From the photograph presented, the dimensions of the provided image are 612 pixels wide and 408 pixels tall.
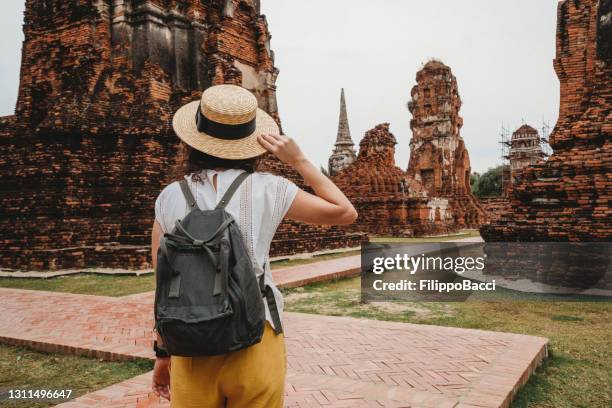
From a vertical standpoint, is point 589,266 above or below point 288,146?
Result: below

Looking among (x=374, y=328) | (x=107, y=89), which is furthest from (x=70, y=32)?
(x=374, y=328)

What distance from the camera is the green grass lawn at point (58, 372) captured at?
146 inches

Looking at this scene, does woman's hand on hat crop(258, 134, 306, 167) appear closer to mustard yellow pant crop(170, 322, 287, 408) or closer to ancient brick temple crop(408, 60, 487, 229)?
mustard yellow pant crop(170, 322, 287, 408)

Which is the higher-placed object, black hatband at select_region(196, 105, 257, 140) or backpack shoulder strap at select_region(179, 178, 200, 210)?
black hatband at select_region(196, 105, 257, 140)

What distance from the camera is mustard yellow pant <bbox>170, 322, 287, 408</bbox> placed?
1.50m

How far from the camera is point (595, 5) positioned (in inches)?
363

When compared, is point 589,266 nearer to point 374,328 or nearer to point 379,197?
point 374,328

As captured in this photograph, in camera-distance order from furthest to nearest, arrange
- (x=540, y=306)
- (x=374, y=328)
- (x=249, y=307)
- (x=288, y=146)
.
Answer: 1. (x=540, y=306)
2. (x=374, y=328)
3. (x=288, y=146)
4. (x=249, y=307)

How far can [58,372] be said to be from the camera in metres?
4.08

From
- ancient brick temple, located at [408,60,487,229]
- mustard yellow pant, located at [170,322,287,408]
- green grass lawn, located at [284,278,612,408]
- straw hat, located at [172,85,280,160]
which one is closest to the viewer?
mustard yellow pant, located at [170,322,287,408]

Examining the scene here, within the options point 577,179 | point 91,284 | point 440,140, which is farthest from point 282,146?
point 440,140

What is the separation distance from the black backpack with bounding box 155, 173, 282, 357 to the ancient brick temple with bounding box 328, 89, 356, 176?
40772mm

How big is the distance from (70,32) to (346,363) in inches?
458

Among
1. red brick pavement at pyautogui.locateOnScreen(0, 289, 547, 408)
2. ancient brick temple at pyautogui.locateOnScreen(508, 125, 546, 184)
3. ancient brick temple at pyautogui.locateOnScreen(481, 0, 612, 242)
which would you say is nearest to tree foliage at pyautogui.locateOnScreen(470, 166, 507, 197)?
ancient brick temple at pyautogui.locateOnScreen(508, 125, 546, 184)
